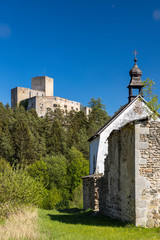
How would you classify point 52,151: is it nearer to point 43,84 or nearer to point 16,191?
point 16,191

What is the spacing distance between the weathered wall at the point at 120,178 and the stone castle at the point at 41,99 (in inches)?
2657

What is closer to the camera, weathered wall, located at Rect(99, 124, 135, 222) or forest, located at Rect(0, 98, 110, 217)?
weathered wall, located at Rect(99, 124, 135, 222)

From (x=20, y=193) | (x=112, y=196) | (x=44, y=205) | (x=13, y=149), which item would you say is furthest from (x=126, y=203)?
(x=13, y=149)

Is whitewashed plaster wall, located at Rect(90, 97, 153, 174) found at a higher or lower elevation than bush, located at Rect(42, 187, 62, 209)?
higher

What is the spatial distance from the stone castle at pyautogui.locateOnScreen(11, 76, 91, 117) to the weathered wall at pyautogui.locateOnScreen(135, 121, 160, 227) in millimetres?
70710

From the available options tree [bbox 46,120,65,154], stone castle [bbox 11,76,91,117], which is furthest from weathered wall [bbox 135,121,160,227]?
stone castle [bbox 11,76,91,117]

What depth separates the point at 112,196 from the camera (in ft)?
42.9

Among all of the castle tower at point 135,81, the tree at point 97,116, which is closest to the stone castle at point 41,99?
the tree at point 97,116

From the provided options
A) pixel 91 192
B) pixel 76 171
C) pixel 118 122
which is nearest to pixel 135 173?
pixel 91 192

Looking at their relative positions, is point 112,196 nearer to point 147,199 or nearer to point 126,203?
point 126,203

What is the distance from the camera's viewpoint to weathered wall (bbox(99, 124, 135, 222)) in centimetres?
1073

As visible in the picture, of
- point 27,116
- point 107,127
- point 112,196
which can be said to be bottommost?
point 112,196

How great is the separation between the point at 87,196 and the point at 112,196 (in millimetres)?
8064

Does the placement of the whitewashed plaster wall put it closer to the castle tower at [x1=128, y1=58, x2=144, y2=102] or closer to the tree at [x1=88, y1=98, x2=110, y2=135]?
the castle tower at [x1=128, y1=58, x2=144, y2=102]
